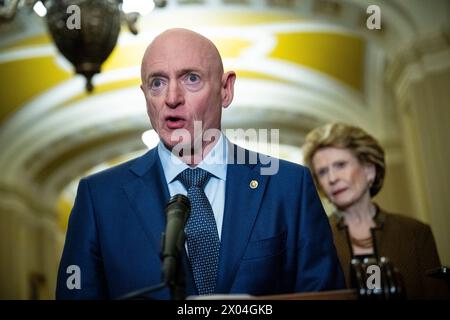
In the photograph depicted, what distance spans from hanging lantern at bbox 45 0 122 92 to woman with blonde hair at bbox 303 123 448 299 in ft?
5.52

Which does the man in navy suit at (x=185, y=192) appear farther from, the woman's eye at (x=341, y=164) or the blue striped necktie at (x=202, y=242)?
the woman's eye at (x=341, y=164)

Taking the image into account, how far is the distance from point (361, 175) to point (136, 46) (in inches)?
368

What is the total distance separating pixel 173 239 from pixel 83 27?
3.18 m

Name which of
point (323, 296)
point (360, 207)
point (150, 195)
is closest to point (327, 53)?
point (360, 207)

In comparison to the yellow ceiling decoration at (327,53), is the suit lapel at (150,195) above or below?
below

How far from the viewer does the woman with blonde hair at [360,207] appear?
12.5 ft

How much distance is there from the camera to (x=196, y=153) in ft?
8.70

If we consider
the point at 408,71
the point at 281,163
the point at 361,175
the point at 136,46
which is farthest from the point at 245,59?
the point at 281,163

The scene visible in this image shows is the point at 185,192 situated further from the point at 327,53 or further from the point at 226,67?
the point at 226,67

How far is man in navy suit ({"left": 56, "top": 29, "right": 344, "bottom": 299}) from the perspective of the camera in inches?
96.9

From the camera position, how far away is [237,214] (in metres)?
2.53

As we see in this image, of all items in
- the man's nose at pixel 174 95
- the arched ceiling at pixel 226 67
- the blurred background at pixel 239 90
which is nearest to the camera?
the man's nose at pixel 174 95

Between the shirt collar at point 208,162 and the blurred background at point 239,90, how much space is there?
2517mm

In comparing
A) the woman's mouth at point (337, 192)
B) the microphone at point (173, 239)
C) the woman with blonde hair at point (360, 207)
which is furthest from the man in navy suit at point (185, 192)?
the woman's mouth at point (337, 192)
